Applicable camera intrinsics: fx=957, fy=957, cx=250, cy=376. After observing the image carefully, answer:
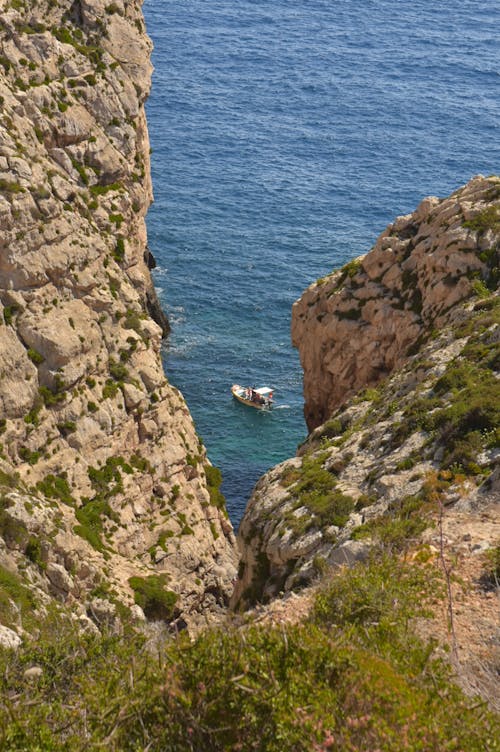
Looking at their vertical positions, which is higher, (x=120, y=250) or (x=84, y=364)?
(x=120, y=250)

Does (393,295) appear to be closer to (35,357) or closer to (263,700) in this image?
(35,357)

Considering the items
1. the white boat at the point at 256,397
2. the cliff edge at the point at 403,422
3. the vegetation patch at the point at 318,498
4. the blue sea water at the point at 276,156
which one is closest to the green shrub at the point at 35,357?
the cliff edge at the point at 403,422

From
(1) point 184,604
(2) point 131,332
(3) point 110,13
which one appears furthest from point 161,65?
(1) point 184,604

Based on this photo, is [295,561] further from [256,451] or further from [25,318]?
[256,451]

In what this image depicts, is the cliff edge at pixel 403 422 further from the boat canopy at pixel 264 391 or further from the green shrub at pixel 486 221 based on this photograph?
the boat canopy at pixel 264 391

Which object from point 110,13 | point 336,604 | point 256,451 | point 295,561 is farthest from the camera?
point 256,451

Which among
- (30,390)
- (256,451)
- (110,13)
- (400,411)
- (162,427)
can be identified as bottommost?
(256,451)

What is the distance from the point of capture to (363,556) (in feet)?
107

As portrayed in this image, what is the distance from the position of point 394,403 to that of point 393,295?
12.1 meters

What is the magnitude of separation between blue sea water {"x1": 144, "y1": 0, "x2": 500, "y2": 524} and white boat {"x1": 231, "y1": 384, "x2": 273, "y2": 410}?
758 mm

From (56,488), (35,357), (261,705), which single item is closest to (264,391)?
(35,357)

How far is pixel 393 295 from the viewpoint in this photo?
5628 cm

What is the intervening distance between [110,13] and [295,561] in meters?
42.9

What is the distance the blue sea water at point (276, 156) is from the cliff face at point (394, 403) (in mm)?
19230
